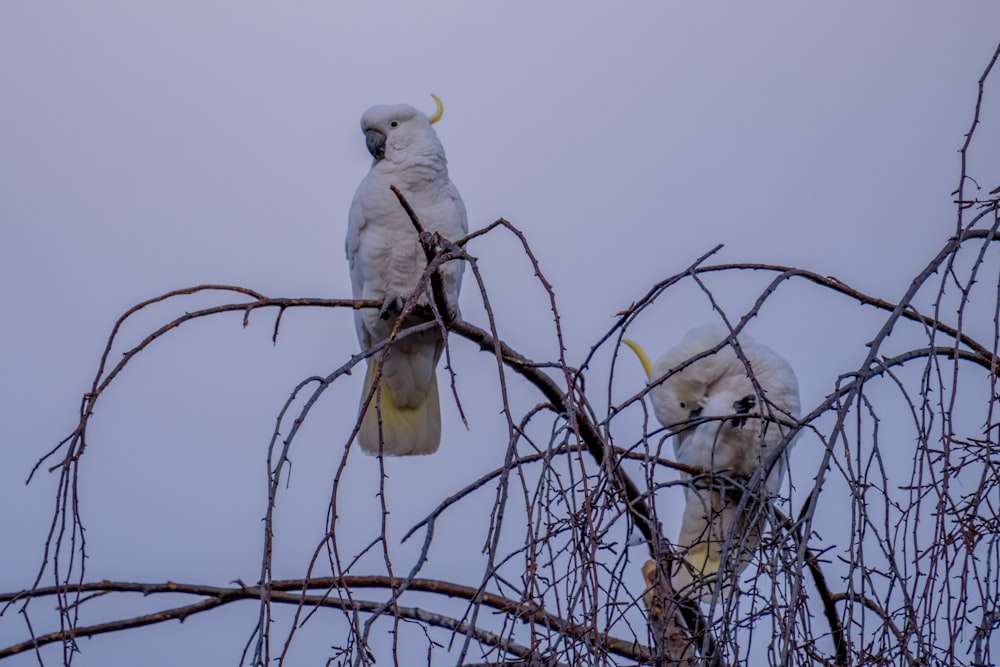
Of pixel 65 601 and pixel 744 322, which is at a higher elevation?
pixel 744 322

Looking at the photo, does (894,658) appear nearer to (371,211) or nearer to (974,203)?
(974,203)

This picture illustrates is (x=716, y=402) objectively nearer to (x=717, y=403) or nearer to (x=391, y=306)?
(x=717, y=403)

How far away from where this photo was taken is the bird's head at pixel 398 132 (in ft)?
10.9

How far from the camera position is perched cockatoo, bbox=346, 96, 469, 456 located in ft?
10.4

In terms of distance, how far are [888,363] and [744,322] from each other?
23 cm

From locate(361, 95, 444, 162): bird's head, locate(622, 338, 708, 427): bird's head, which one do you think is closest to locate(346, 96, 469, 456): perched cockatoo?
locate(361, 95, 444, 162): bird's head

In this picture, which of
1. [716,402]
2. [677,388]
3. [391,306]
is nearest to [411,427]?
[391,306]

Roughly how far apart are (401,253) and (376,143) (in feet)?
1.43

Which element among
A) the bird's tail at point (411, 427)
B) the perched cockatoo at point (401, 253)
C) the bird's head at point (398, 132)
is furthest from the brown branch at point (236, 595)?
the bird's head at point (398, 132)

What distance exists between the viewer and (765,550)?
1.48 metres

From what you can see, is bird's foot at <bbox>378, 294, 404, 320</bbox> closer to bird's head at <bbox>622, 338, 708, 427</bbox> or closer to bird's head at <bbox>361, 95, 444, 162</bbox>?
bird's head at <bbox>361, 95, 444, 162</bbox>

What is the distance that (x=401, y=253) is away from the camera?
3172 mm

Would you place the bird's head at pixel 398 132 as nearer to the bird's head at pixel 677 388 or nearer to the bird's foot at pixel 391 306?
the bird's foot at pixel 391 306

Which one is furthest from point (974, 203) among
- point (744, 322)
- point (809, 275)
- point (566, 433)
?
point (566, 433)
